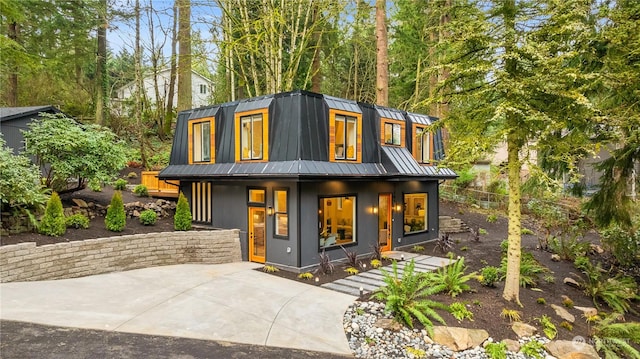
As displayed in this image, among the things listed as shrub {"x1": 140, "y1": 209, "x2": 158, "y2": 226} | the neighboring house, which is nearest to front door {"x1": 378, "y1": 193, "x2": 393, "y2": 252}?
shrub {"x1": 140, "y1": 209, "x2": 158, "y2": 226}

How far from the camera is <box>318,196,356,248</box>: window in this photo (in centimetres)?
1078

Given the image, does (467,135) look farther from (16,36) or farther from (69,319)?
(16,36)

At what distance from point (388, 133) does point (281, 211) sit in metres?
4.86

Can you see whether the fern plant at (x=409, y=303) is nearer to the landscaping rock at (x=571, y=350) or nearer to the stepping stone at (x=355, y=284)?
the stepping stone at (x=355, y=284)

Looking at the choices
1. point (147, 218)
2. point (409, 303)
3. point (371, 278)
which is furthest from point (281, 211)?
point (409, 303)

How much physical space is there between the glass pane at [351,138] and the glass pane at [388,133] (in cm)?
162

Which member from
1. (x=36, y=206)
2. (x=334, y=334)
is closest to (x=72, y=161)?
(x=36, y=206)

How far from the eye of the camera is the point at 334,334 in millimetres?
6191

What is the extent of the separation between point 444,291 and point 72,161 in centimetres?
1097

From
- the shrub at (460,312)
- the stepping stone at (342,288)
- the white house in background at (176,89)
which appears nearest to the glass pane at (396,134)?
the stepping stone at (342,288)

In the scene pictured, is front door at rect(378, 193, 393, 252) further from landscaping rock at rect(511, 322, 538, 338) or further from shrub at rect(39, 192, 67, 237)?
shrub at rect(39, 192, 67, 237)

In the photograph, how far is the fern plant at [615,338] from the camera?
253 inches

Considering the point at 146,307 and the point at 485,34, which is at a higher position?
the point at 485,34

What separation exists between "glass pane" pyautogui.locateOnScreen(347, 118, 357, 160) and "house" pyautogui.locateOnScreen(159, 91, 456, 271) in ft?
0.10
